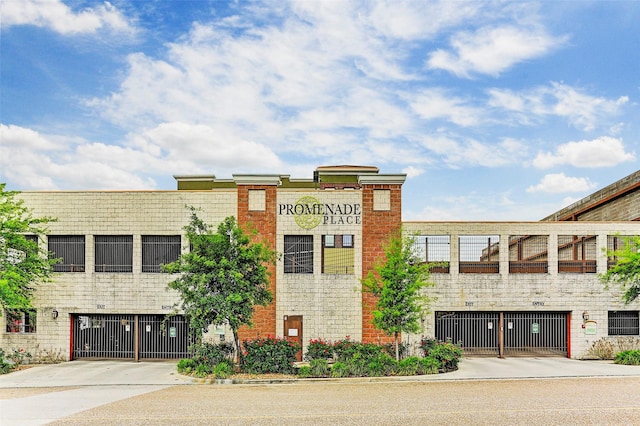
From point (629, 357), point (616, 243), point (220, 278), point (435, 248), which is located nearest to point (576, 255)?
point (616, 243)

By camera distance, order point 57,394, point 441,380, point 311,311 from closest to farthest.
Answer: point 57,394 < point 441,380 < point 311,311

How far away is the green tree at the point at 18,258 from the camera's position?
2446 cm

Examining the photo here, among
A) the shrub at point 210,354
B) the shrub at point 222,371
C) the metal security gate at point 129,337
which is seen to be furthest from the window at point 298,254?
the shrub at point 222,371

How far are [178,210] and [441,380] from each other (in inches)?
552

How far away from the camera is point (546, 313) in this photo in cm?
2914

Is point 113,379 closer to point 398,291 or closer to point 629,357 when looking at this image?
point 398,291

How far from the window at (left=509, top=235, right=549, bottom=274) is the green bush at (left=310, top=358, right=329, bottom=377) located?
11.1m

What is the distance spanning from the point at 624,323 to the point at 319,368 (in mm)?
15492

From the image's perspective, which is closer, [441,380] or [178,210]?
[441,380]

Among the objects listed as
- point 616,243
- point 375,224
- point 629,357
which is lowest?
point 629,357

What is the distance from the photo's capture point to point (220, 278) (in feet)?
74.5

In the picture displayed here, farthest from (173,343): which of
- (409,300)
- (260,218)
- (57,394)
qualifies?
(409,300)

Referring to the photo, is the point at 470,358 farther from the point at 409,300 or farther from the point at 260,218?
the point at 260,218

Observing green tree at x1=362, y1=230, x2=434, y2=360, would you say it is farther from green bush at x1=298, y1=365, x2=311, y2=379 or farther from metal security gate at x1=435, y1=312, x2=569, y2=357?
metal security gate at x1=435, y1=312, x2=569, y2=357
